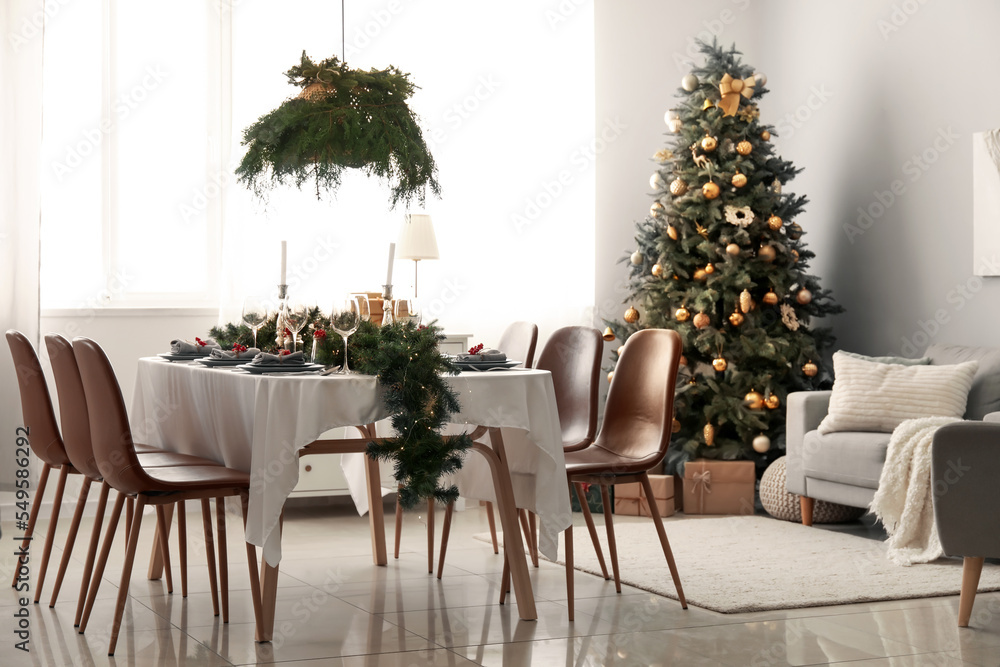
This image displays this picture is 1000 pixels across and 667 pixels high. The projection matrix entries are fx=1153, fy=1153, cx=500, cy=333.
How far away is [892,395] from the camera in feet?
17.2

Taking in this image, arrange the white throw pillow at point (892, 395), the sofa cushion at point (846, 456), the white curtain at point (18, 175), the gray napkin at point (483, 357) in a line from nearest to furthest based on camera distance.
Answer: the gray napkin at point (483, 357), the sofa cushion at point (846, 456), the white throw pillow at point (892, 395), the white curtain at point (18, 175)

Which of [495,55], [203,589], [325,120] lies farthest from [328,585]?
[495,55]

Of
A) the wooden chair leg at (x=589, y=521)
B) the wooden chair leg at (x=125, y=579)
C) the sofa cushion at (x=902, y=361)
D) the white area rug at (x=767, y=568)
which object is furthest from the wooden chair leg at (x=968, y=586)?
the wooden chair leg at (x=125, y=579)

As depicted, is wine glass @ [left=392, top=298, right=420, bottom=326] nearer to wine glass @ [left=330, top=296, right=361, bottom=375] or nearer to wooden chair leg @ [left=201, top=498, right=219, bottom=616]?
wine glass @ [left=330, top=296, right=361, bottom=375]

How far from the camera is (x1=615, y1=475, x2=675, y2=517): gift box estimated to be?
593 centimetres

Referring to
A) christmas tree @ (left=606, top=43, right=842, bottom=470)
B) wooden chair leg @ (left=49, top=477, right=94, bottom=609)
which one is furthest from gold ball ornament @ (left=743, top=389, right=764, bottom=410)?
wooden chair leg @ (left=49, top=477, right=94, bottom=609)

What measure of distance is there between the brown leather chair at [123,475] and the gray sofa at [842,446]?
286cm

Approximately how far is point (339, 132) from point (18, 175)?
2602 mm

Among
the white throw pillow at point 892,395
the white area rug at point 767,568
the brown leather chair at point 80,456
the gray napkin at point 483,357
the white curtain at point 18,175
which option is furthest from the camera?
the white curtain at point 18,175

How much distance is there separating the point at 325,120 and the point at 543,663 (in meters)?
1.86

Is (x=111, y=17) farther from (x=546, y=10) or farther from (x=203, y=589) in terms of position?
(x=203, y=589)

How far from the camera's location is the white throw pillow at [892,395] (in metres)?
5.12

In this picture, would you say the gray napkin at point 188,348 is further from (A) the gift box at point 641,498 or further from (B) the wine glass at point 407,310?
(A) the gift box at point 641,498

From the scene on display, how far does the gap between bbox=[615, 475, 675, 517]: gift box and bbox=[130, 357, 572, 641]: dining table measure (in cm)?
187
